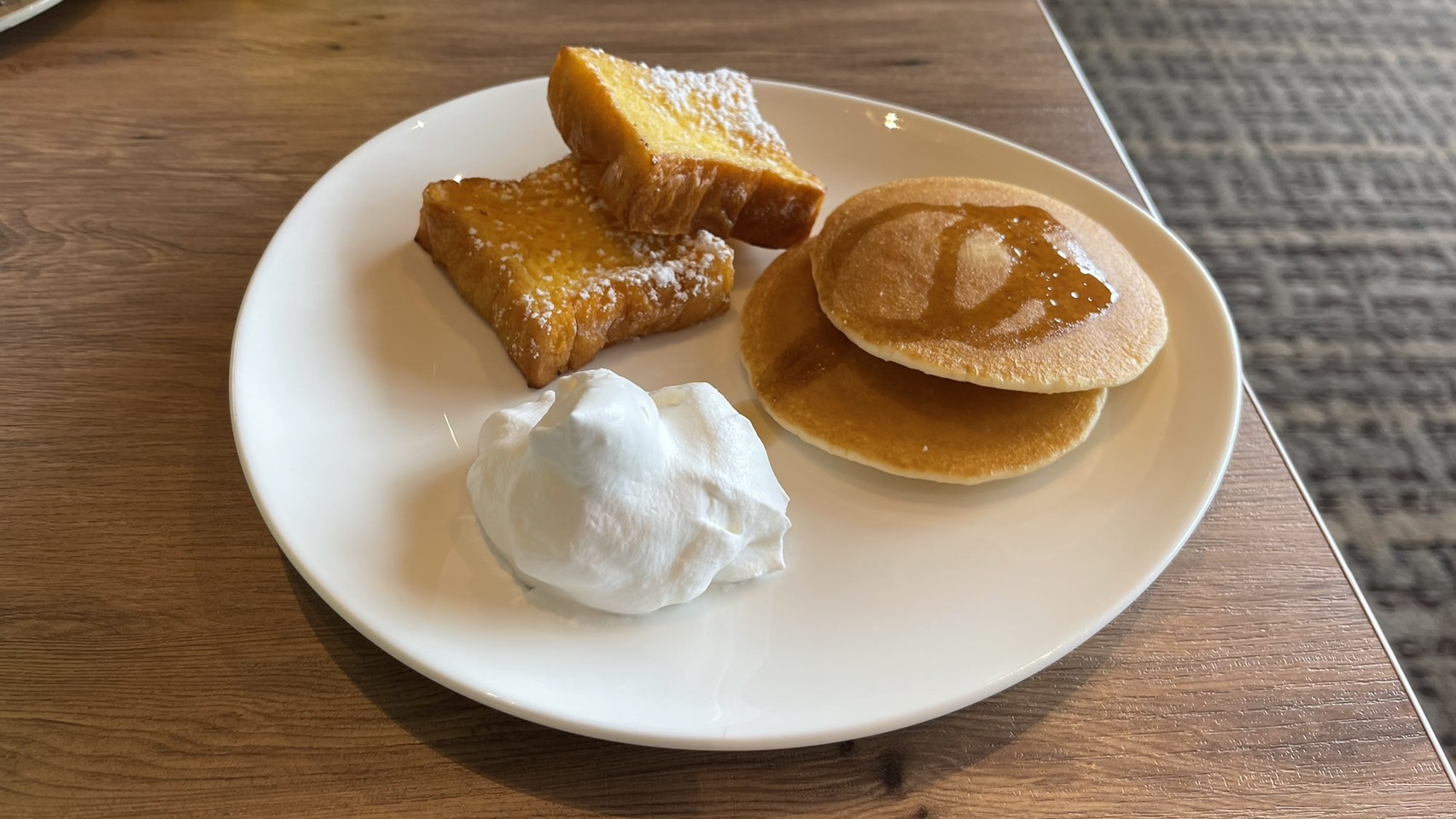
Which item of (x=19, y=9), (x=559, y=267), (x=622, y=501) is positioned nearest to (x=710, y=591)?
(x=622, y=501)

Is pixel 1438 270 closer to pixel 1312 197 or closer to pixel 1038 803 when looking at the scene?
pixel 1312 197

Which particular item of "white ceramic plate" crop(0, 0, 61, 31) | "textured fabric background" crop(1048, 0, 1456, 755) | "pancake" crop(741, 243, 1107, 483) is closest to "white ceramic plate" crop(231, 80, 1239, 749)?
"pancake" crop(741, 243, 1107, 483)

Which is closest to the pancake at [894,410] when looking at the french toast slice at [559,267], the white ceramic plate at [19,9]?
the french toast slice at [559,267]

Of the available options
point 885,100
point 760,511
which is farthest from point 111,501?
point 885,100

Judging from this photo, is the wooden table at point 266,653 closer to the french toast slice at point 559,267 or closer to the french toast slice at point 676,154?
the french toast slice at point 559,267

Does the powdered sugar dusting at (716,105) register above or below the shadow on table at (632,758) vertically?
above

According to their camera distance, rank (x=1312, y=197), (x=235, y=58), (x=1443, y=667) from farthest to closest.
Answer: (x=1312, y=197)
(x=235, y=58)
(x=1443, y=667)

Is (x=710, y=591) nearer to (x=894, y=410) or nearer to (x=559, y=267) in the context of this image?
(x=894, y=410)
